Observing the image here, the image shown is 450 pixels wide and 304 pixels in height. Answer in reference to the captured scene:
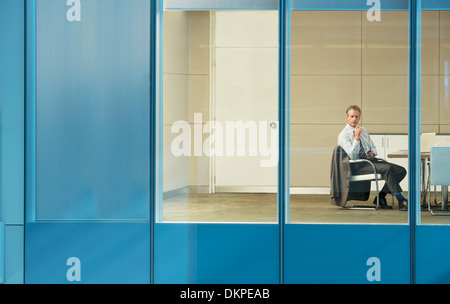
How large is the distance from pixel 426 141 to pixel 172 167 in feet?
8.24

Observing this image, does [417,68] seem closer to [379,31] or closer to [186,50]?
[379,31]

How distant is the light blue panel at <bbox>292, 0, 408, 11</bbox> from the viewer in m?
5.61

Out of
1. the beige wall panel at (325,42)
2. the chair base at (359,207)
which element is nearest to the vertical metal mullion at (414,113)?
the chair base at (359,207)

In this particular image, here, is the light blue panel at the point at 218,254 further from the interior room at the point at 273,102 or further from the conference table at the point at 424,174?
the conference table at the point at 424,174

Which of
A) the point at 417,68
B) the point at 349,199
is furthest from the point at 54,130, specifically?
the point at 417,68

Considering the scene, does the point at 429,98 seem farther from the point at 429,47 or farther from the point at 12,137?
the point at 12,137

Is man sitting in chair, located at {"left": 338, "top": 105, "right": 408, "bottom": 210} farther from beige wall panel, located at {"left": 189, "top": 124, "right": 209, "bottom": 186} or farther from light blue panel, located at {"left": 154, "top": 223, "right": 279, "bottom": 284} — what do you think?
beige wall panel, located at {"left": 189, "top": 124, "right": 209, "bottom": 186}

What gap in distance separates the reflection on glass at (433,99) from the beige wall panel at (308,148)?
85 centimetres

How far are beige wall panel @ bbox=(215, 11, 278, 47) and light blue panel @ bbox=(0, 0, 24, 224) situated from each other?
78.1 inches

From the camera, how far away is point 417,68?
560cm

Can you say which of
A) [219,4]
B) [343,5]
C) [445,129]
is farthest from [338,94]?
[219,4]

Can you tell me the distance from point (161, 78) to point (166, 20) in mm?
579

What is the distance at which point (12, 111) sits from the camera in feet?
18.7

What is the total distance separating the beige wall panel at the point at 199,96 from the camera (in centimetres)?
569
